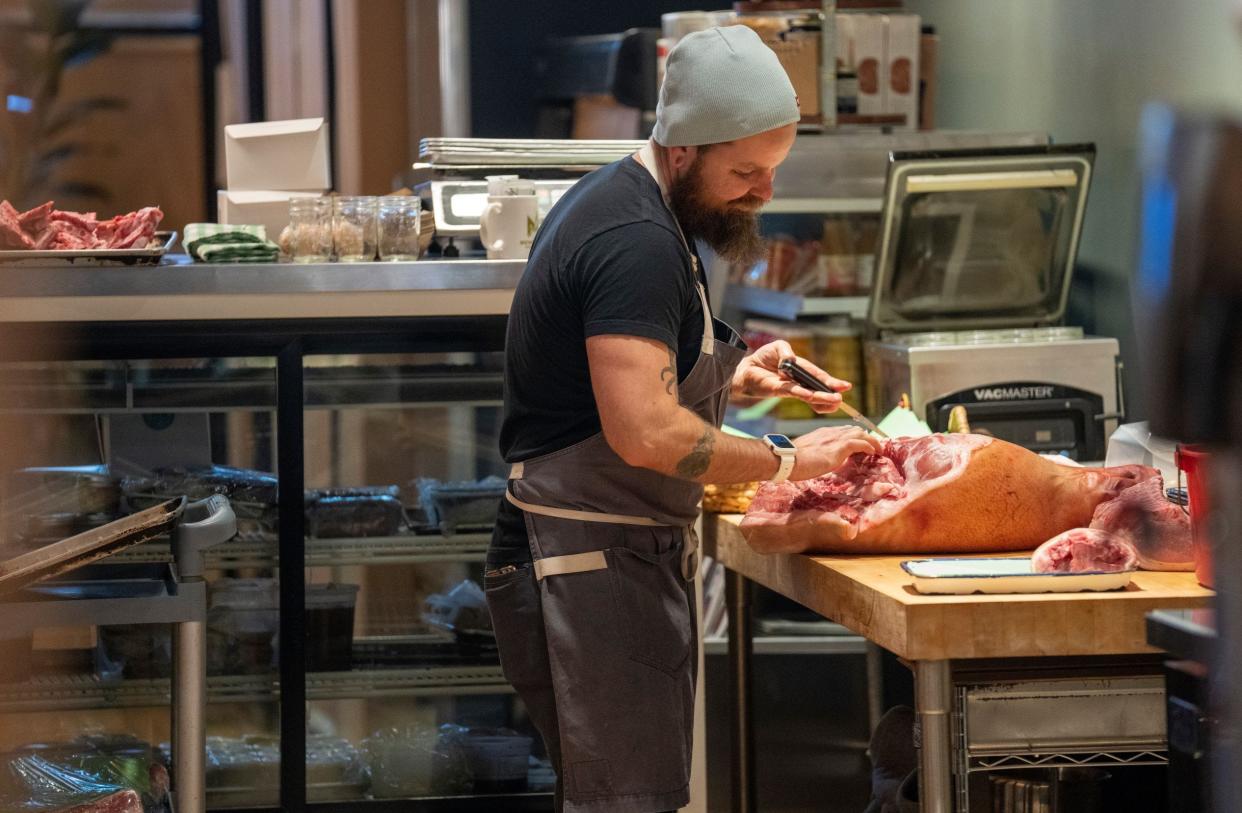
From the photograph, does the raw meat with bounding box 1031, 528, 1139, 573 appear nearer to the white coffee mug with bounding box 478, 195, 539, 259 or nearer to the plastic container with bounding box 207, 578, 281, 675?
the white coffee mug with bounding box 478, 195, 539, 259

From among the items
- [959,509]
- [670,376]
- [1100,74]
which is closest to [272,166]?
[670,376]

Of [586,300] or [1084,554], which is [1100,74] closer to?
[1084,554]

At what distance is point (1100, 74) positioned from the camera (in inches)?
191

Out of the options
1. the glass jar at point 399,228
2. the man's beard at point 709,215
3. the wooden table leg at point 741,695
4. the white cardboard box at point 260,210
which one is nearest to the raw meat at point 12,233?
the white cardboard box at point 260,210

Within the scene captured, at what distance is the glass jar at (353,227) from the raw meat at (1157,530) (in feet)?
5.76

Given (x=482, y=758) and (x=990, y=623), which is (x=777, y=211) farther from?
(x=990, y=623)

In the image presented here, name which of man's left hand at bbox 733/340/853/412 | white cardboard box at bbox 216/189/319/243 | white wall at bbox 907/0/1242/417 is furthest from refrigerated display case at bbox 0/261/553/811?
white wall at bbox 907/0/1242/417

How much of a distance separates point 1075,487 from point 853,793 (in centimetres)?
199

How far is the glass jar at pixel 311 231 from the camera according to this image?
337 centimetres

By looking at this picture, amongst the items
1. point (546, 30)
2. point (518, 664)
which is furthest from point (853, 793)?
point (546, 30)

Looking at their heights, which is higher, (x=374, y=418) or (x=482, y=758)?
(x=374, y=418)

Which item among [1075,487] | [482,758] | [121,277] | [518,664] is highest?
[121,277]

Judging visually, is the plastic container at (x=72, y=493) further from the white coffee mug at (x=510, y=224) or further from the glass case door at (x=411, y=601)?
the white coffee mug at (x=510, y=224)

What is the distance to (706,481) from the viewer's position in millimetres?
2465
